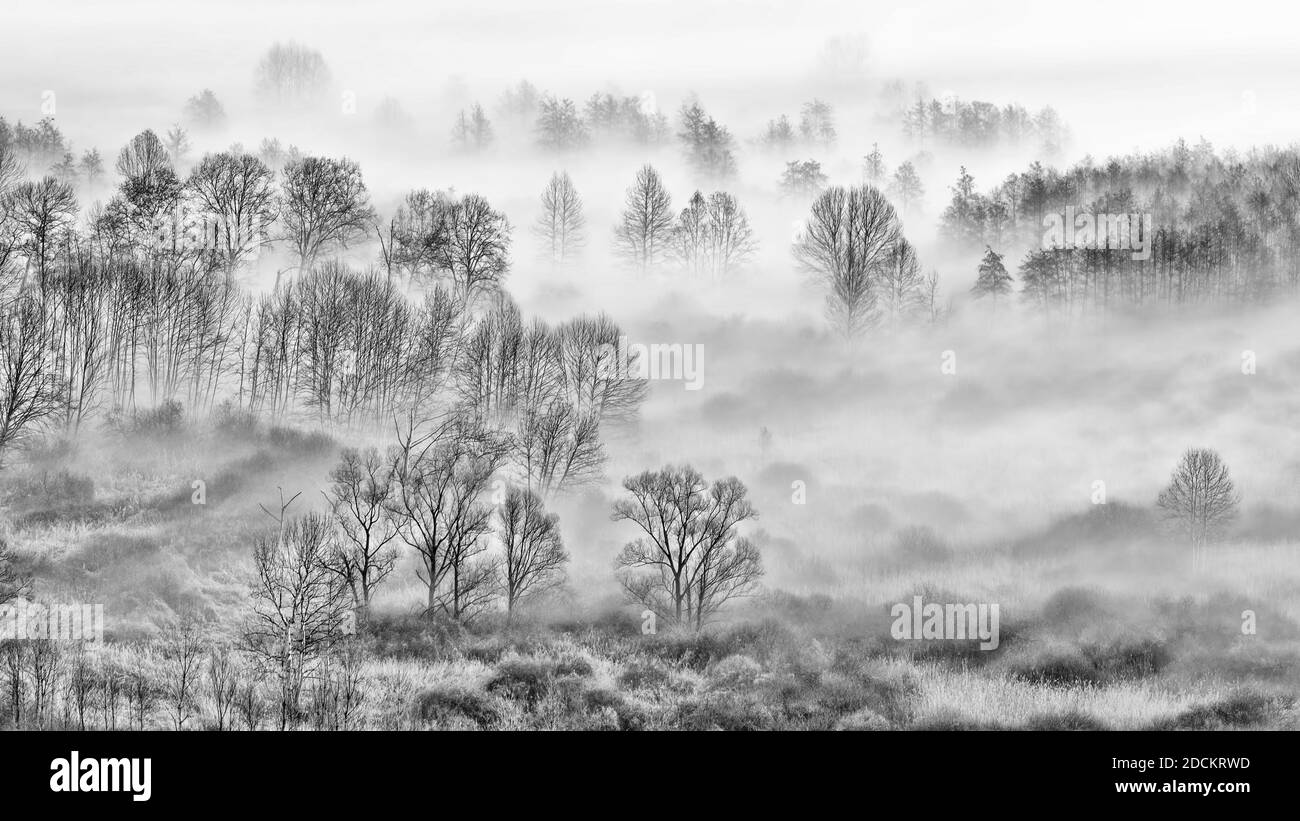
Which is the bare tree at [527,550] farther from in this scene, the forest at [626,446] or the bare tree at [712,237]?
the bare tree at [712,237]

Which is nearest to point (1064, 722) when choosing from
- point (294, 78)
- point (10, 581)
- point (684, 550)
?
point (684, 550)

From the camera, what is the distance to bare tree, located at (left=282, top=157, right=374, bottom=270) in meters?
91.5

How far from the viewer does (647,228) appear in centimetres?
10575

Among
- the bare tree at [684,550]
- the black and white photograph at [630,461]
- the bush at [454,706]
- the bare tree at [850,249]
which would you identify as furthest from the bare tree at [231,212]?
the bush at [454,706]

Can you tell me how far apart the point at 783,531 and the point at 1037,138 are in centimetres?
9256

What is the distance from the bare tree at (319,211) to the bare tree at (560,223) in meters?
18.6

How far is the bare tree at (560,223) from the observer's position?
107375mm

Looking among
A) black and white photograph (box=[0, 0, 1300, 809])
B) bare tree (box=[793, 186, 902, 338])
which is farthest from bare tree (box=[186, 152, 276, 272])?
bare tree (box=[793, 186, 902, 338])

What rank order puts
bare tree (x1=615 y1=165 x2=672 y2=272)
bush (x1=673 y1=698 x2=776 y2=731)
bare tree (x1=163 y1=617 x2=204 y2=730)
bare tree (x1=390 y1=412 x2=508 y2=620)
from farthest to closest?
bare tree (x1=615 y1=165 x2=672 y2=272)
bare tree (x1=390 y1=412 x2=508 y2=620)
bush (x1=673 y1=698 x2=776 y2=731)
bare tree (x1=163 y1=617 x2=204 y2=730)

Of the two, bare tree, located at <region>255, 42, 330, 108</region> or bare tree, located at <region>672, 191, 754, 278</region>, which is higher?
bare tree, located at <region>255, 42, 330, 108</region>

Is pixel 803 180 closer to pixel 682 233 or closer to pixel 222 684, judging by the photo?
pixel 682 233

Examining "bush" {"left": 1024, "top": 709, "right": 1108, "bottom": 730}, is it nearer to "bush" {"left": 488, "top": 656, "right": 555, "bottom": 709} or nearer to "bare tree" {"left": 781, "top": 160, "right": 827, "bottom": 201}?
"bush" {"left": 488, "top": 656, "right": 555, "bottom": 709}

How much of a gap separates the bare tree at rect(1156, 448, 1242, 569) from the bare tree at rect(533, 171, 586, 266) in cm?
5501
